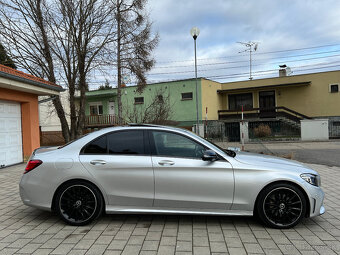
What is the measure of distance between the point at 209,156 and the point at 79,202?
2.12 metres

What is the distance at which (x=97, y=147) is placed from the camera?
3963mm

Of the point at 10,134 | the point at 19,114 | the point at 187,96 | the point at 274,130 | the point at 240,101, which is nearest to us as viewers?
the point at 10,134

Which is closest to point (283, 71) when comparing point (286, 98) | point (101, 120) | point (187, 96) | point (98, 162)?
point (286, 98)

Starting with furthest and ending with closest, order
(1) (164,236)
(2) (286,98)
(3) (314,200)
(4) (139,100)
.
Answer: (4) (139,100)
(2) (286,98)
(3) (314,200)
(1) (164,236)

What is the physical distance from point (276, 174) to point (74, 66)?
12.0 metres

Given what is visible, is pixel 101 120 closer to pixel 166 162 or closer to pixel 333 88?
pixel 166 162

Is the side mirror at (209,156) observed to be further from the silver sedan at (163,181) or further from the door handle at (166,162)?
the door handle at (166,162)

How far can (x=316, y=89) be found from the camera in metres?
23.4

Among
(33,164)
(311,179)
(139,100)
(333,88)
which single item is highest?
(333,88)

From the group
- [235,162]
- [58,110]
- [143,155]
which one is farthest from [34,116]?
[235,162]

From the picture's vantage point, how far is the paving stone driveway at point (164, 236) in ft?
10.1

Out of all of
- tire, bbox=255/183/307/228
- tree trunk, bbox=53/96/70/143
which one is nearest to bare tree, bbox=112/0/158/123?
tree trunk, bbox=53/96/70/143

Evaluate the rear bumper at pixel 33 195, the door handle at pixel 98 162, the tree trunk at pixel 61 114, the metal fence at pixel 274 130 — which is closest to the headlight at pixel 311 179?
the door handle at pixel 98 162

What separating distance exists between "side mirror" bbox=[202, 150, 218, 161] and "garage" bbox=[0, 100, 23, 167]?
8.29 metres
